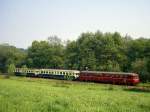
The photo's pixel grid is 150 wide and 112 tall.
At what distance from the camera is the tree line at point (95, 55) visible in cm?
6506

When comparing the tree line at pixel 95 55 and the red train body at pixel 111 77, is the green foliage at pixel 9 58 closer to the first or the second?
the tree line at pixel 95 55

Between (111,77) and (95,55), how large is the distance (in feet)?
82.7

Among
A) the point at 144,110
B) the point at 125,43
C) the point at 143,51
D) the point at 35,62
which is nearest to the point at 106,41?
the point at 125,43

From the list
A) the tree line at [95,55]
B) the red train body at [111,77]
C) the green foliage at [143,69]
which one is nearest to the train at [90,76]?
the red train body at [111,77]

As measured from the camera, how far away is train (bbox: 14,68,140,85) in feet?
159

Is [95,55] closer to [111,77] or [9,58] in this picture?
[111,77]

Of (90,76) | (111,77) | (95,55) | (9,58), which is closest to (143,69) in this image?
(111,77)

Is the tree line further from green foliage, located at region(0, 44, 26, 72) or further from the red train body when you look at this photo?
the red train body

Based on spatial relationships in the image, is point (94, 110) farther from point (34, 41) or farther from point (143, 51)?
point (34, 41)

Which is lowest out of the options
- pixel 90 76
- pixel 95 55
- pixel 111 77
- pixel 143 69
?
pixel 111 77

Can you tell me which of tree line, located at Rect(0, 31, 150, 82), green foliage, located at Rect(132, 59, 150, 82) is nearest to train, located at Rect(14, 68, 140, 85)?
green foliage, located at Rect(132, 59, 150, 82)

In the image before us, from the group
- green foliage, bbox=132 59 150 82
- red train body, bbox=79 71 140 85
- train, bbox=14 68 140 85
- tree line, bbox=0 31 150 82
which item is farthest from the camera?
tree line, bbox=0 31 150 82

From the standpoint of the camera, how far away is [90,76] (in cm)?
5425

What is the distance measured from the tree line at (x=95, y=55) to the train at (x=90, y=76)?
26.4ft
